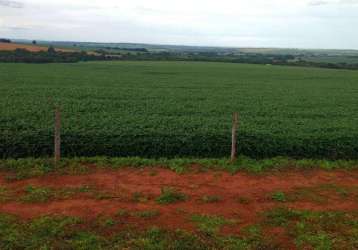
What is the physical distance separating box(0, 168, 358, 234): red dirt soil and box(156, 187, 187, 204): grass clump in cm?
15

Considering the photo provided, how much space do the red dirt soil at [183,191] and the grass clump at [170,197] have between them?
15 centimetres

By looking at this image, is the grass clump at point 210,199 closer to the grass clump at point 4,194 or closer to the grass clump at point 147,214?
the grass clump at point 147,214

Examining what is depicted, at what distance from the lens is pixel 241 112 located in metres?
18.2

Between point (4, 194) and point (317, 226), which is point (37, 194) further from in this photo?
point (317, 226)

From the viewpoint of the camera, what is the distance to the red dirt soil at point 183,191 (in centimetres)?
771

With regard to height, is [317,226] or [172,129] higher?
[172,129]

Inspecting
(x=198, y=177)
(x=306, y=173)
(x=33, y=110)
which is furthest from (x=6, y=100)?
(x=306, y=173)

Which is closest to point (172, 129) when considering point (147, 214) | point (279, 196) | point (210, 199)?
point (210, 199)

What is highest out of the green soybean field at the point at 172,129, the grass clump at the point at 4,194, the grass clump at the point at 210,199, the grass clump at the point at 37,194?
the green soybean field at the point at 172,129

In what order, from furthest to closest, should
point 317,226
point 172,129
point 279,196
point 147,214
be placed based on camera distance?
point 172,129 → point 279,196 → point 147,214 → point 317,226

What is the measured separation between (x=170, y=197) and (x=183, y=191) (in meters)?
0.59

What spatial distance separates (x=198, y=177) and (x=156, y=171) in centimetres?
124

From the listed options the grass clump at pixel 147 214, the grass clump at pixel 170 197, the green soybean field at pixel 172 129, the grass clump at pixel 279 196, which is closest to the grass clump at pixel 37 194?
the grass clump at pixel 147 214

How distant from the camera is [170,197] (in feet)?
28.2
